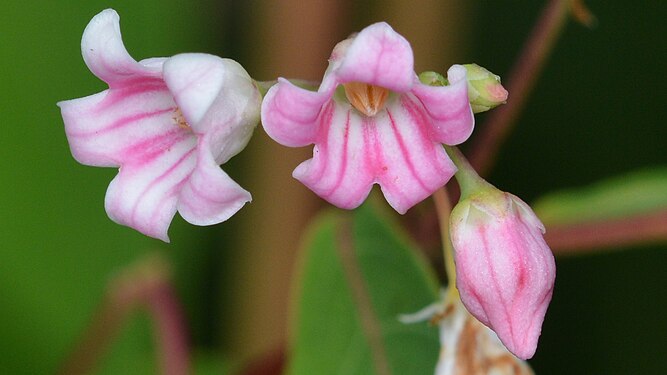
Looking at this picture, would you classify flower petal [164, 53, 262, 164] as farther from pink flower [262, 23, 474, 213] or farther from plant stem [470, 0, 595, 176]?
plant stem [470, 0, 595, 176]

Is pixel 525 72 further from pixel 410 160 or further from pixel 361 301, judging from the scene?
pixel 410 160

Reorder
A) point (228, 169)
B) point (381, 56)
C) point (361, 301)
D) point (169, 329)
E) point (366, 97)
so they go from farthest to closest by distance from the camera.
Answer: point (228, 169)
point (169, 329)
point (361, 301)
point (366, 97)
point (381, 56)

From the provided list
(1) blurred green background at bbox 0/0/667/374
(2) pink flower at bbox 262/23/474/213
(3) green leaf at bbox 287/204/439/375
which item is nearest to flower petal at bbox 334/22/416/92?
(2) pink flower at bbox 262/23/474/213

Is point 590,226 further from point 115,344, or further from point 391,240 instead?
point 115,344

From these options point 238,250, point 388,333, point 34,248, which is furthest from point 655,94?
point 34,248

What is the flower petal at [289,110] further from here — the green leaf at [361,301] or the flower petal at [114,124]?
the green leaf at [361,301]

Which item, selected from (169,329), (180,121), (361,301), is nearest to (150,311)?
(169,329)
